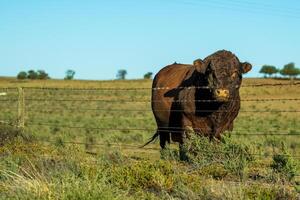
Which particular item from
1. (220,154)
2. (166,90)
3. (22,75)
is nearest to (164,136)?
(166,90)

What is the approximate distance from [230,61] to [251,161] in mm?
2226

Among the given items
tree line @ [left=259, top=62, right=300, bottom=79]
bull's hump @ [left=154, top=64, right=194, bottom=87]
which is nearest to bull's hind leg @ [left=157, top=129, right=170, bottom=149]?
bull's hump @ [left=154, top=64, right=194, bottom=87]

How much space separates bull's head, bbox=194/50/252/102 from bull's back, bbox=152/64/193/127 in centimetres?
165

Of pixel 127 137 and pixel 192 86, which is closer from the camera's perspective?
pixel 192 86

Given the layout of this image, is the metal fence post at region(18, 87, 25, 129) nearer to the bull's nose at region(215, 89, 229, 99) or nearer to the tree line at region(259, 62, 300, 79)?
the bull's nose at region(215, 89, 229, 99)

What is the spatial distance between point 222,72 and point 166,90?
8.71ft

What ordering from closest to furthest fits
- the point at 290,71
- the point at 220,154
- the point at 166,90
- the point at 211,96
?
the point at 220,154 < the point at 211,96 < the point at 166,90 < the point at 290,71

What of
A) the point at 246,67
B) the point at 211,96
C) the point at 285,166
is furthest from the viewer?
the point at 246,67

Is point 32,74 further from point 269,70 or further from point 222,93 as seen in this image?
point 222,93

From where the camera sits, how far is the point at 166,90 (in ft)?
45.3

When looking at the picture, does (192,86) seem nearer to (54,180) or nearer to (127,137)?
(54,180)

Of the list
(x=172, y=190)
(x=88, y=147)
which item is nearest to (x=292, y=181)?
(x=172, y=190)

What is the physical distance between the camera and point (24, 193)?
7184 mm

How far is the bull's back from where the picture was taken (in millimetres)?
13578
